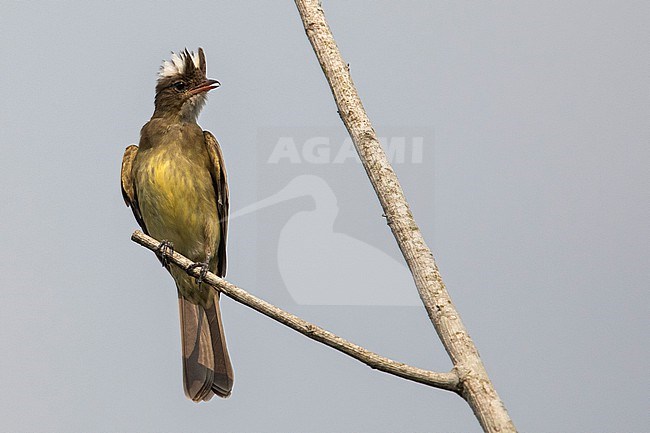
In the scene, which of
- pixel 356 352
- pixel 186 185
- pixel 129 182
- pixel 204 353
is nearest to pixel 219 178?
pixel 186 185

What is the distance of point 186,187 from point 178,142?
322 mm

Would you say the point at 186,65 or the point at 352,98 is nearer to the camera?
the point at 352,98

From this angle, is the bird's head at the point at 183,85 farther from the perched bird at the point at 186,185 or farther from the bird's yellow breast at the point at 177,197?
the bird's yellow breast at the point at 177,197

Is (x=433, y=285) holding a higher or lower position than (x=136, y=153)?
lower

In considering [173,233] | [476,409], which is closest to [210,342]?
[173,233]

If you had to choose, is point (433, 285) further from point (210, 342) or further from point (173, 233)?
point (210, 342)

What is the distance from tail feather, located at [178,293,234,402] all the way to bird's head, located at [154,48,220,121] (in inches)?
56.0

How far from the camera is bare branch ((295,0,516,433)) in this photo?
2.76m

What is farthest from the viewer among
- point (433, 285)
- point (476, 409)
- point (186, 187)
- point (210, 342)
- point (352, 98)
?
point (210, 342)

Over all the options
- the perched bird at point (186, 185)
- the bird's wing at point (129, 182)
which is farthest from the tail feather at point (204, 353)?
the bird's wing at point (129, 182)

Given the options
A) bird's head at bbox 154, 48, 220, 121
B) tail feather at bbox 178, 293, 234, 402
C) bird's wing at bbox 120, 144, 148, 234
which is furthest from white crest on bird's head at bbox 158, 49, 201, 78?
tail feather at bbox 178, 293, 234, 402

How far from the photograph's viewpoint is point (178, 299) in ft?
23.1

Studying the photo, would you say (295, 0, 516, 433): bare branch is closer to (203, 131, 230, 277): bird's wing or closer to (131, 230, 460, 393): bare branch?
(131, 230, 460, 393): bare branch

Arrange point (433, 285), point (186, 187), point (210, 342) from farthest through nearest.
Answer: point (210, 342) → point (186, 187) → point (433, 285)
